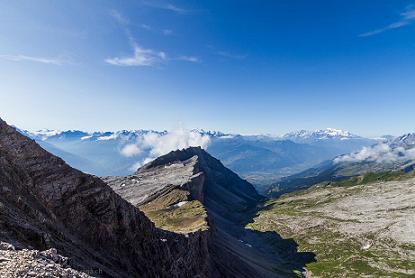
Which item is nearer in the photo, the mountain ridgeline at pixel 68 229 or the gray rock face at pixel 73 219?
the mountain ridgeline at pixel 68 229

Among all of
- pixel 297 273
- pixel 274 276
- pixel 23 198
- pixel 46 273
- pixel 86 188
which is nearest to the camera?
pixel 46 273

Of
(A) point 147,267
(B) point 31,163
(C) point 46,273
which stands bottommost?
(A) point 147,267

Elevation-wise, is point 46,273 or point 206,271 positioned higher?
point 46,273

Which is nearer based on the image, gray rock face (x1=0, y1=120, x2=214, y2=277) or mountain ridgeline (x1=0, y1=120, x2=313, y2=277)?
mountain ridgeline (x1=0, y1=120, x2=313, y2=277)

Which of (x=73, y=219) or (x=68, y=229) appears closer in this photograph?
(x=68, y=229)

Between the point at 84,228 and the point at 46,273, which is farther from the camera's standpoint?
the point at 84,228

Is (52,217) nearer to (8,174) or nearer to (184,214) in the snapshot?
(8,174)

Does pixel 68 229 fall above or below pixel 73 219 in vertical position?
below

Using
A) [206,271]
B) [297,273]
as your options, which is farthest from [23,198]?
[297,273]
